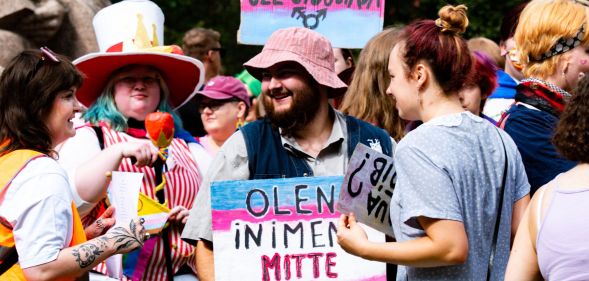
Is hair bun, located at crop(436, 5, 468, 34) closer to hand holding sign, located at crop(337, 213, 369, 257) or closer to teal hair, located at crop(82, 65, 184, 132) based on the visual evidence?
hand holding sign, located at crop(337, 213, 369, 257)

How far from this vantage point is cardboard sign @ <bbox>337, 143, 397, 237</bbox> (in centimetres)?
353

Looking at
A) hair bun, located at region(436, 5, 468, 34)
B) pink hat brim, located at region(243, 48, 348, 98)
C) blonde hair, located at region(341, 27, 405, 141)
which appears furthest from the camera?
blonde hair, located at region(341, 27, 405, 141)

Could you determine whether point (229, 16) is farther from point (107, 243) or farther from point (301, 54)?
point (107, 243)

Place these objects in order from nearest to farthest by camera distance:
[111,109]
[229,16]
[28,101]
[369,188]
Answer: [369,188], [28,101], [111,109], [229,16]

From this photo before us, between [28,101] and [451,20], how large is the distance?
5.88ft

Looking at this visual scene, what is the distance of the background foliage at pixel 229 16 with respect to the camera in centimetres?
1496

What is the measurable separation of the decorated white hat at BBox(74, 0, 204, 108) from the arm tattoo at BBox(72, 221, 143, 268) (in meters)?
A: 1.34

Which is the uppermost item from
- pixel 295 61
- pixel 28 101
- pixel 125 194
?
pixel 295 61

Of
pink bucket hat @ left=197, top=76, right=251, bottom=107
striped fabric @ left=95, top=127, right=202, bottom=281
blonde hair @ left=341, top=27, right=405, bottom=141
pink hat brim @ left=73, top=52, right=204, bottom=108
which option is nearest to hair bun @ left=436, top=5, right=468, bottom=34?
blonde hair @ left=341, top=27, right=405, bottom=141

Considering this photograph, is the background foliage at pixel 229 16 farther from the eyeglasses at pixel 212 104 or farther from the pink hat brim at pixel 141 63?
the pink hat brim at pixel 141 63

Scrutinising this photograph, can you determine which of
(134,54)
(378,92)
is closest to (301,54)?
(378,92)

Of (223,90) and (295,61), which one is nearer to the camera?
(295,61)

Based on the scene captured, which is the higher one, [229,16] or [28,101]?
[28,101]

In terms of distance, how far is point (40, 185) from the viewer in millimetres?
3727
